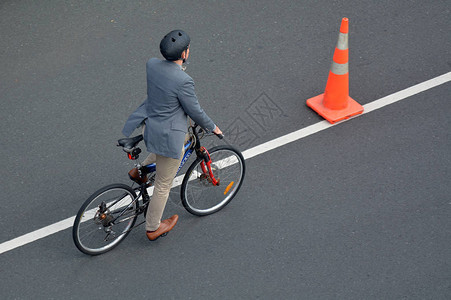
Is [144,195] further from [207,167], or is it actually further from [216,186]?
[216,186]

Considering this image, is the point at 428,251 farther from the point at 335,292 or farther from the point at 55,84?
the point at 55,84

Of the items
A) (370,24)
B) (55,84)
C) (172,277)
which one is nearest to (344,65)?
(370,24)

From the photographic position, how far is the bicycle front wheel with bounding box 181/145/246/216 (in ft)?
18.2

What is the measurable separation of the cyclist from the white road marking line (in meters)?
0.93

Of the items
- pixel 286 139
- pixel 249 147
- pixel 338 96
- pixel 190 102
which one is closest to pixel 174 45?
pixel 190 102

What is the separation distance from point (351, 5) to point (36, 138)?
4.99m

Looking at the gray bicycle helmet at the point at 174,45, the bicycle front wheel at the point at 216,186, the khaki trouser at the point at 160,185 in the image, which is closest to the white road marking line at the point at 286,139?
the bicycle front wheel at the point at 216,186

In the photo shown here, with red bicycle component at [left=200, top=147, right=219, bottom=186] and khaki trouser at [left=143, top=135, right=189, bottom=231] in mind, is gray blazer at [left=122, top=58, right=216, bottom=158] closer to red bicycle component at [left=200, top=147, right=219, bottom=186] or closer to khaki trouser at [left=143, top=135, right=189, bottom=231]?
khaki trouser at [left=143, top=135, right=189, bottom=231]

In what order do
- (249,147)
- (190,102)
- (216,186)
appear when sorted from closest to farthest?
(190,102) < (216,186) < (249,147)

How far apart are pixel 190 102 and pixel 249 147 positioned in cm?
191

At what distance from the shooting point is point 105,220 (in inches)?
202

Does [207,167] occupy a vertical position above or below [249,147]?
above

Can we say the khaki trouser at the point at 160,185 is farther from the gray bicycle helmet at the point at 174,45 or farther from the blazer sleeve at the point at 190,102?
the gray bicycle helmet at the point at 174,45

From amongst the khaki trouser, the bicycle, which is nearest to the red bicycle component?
the bicycle
